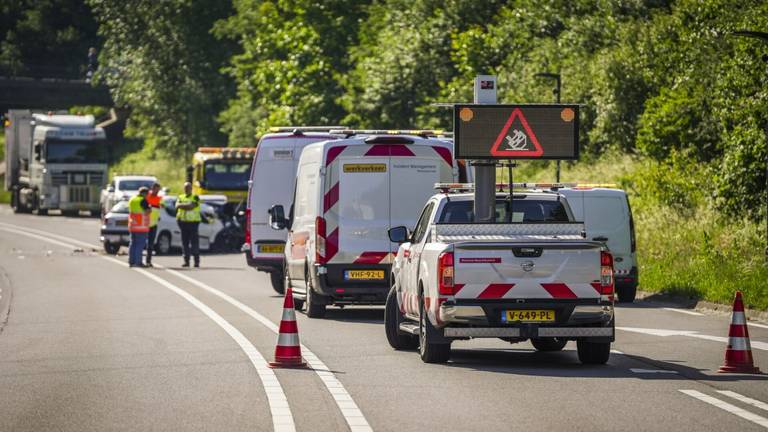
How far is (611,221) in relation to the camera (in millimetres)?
26781

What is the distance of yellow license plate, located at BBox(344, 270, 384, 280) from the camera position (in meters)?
21.5

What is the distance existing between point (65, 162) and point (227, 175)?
21.6 meters

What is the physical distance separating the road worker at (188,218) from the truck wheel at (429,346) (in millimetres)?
20575

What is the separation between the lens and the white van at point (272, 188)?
90.8 feet

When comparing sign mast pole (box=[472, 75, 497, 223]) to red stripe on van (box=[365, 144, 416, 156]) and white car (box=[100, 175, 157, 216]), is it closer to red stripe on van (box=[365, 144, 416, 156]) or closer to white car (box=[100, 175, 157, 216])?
red stripe on van (box=[365, 144, 416, 156])

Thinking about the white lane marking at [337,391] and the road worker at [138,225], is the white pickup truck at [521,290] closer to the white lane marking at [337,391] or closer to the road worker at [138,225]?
the white lane marking at [337,391]

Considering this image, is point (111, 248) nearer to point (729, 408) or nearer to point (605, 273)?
point (605, 273)

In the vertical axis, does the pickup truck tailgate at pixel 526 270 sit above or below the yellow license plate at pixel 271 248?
above

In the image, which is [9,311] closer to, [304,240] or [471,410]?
[304,240]

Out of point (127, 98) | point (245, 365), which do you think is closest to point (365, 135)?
point (245, 365)

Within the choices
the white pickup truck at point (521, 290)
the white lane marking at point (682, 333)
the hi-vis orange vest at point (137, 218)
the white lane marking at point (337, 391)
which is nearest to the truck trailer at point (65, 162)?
the hi-vis orange vest at point (137, 218)

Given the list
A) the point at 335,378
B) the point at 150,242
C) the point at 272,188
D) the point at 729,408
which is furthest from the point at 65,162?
the point at 729,408

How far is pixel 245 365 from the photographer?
15.2 m

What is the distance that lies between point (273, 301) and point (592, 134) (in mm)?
22151
